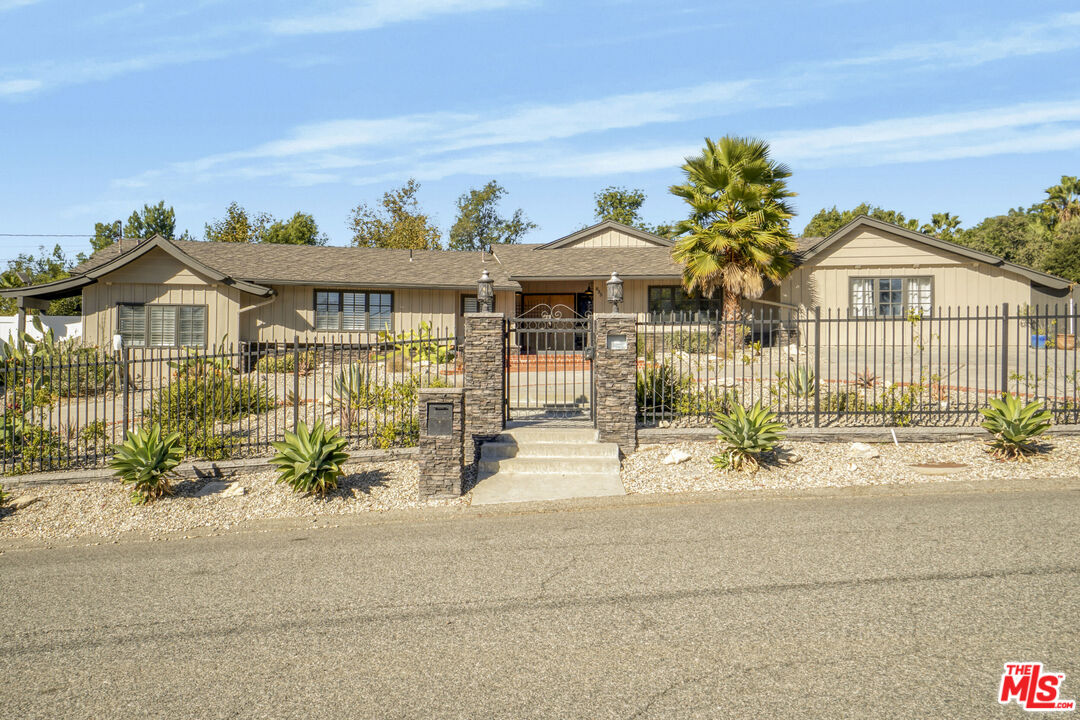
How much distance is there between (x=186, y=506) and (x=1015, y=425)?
11295 millimetres

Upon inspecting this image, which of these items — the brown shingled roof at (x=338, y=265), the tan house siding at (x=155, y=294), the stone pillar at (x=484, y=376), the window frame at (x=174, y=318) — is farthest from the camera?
the brown shingled roof at (x=338, y=265)

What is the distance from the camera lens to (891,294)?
21812 millimetres

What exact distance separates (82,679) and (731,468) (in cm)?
775

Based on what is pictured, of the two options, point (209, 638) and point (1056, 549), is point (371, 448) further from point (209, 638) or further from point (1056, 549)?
point (1056, 549)

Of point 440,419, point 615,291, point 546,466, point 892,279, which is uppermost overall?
point 892,279

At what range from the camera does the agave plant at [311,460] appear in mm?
9164

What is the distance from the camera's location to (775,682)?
4.18 m

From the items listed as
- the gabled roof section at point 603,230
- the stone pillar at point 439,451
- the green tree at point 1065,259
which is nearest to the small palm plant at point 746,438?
the stone pillar at point 439,451

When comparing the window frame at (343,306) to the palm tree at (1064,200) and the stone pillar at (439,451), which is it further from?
the palm tree at (1064,200)

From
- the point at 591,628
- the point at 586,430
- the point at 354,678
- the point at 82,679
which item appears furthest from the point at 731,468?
the point at 82,679

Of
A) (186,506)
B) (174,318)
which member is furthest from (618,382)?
(174,318)

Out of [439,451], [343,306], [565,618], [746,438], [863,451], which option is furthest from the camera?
[343,306]

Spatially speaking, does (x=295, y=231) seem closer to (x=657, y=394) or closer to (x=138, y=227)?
(x=138, y=227)

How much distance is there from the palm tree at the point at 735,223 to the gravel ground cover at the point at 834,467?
10405mm
